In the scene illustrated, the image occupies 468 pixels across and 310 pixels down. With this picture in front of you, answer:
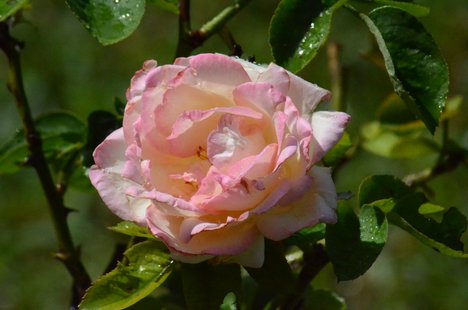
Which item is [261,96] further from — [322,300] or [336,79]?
[336,79]

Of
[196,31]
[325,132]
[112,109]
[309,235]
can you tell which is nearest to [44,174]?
[196,31]

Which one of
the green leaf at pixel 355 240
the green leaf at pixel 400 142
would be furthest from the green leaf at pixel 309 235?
the green leaf at pixel 400 142

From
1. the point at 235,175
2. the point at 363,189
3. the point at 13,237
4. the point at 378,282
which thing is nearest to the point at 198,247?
the point at 235,175

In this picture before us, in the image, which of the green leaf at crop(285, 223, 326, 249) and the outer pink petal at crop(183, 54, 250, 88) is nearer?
the outer pink petal at crop(183, 54, 250, 88)

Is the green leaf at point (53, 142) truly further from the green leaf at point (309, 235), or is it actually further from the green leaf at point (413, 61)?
the green leaf at point (413, 61)

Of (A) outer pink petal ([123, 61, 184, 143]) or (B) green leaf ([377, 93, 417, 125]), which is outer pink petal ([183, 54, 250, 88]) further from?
(B) green leaf ([377, 93, 417, 125])

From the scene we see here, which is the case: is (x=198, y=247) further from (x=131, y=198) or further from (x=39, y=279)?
(x=39, y=279)

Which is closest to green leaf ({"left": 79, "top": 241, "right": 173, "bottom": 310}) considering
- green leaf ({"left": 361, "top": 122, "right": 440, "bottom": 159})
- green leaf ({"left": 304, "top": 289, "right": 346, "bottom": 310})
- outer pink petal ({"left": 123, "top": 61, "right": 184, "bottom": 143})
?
outer pink petal ({"left": 123, "top": 61, "right": 184, "bottom": 143})
